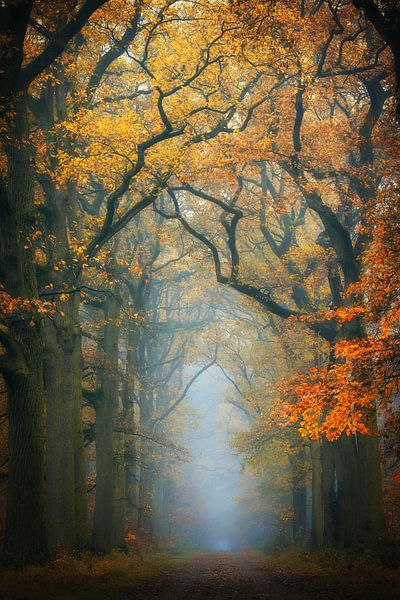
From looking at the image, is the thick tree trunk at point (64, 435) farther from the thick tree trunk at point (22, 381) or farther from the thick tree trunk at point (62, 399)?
the thick tree trunk at point (22, 381)

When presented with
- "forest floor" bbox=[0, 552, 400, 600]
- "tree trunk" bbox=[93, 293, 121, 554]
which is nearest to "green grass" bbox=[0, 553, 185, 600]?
"forest floor" bbox=[0, 552, 400, 600]

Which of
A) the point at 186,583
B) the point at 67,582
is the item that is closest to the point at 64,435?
the point at 67,582

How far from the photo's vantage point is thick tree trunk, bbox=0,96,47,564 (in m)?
9.02

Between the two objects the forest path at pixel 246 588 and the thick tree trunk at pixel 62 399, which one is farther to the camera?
the thick tree trunk at pixel 62 399

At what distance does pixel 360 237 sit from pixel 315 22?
18.9 feet

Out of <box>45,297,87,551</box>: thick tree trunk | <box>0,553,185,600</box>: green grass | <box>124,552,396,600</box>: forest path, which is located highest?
<box>45,297,87,551</box>: thick tree trunk

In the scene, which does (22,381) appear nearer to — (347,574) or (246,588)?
(246,588)

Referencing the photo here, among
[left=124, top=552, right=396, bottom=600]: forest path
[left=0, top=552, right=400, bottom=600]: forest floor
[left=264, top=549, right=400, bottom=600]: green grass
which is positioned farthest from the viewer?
[left=124, top=552, right=396, bottom=600]: forest path

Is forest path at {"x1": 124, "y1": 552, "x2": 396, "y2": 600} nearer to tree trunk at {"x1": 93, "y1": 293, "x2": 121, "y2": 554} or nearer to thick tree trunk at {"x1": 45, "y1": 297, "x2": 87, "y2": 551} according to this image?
thick tree trunk at {"x1": 45, "y1": 297, "x2": 87, "y2": 551}

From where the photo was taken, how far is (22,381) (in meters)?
9.42

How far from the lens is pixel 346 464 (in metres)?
13.5

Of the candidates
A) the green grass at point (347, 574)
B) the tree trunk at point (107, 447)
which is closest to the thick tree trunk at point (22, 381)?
the tree trunk at point (107, 447)

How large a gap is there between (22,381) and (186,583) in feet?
19.3

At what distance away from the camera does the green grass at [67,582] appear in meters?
7.16
